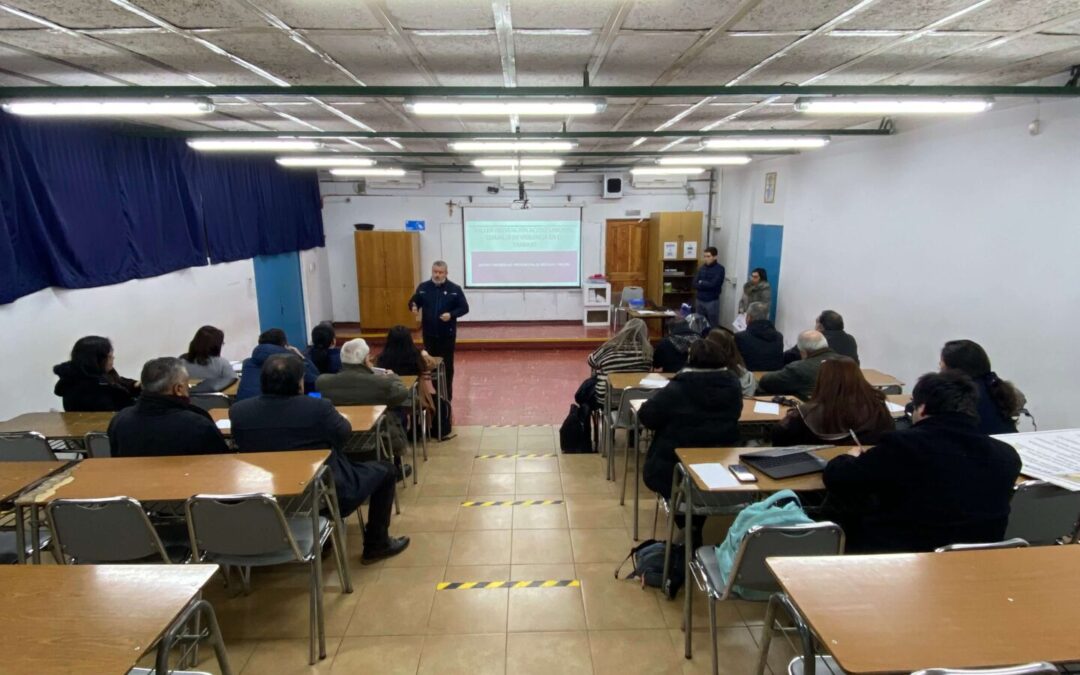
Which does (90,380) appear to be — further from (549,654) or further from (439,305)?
(549,654)

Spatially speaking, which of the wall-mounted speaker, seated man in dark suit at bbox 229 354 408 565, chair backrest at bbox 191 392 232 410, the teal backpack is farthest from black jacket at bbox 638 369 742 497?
the wall-mounted speaker

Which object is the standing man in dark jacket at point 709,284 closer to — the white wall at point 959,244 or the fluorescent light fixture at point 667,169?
the fluorescent light fixture at point 667,169

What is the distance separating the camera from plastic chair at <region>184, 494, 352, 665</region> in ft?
7.59

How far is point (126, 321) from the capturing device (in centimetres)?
507

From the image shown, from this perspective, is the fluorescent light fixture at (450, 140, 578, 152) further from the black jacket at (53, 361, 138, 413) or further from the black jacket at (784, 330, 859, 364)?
the black jacket at (53, 361, 138, 413)

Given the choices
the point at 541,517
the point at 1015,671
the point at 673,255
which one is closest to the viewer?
the point at 1015,671

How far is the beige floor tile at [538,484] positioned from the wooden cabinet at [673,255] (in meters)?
5.88

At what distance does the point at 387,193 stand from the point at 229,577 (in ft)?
27.0

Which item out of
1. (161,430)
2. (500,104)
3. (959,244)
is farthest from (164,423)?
(959,244)

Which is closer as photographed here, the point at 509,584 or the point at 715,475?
the point at 715,475

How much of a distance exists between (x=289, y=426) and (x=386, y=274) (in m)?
7.30

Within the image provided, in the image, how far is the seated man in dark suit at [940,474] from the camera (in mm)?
2027

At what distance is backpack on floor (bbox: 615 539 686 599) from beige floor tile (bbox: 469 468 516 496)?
130cm

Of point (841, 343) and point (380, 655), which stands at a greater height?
point (841, 343)
